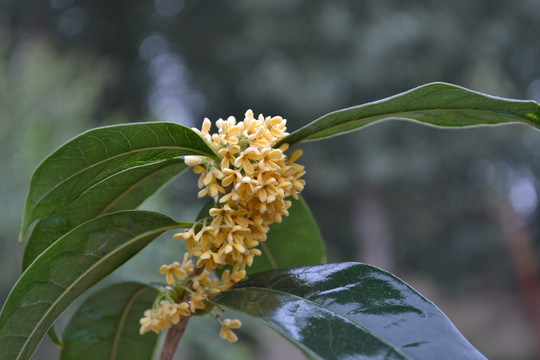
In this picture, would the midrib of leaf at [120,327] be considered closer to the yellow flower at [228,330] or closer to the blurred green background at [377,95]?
the yellow flower at [228,330]

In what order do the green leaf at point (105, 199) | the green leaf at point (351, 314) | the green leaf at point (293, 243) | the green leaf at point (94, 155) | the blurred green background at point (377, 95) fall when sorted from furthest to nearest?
the blurred green background at point (377, 95), the green leaf at point (293, 243), the green leaf at point (105, 199), the green leaf at point (94, 155), the green leaf at point (351, 314)

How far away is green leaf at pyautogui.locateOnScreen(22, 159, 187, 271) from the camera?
59 centimetres

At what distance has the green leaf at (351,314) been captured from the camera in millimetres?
388

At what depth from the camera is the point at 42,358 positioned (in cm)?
433

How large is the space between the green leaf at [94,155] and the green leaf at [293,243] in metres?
0.20

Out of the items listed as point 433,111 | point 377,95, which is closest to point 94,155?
point 433,111

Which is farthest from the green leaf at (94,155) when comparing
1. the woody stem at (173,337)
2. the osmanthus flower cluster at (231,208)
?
the woody stem at (173,337)

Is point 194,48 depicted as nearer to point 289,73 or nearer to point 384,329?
point 289,73

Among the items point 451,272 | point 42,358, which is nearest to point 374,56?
point 451,272

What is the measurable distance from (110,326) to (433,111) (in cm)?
47

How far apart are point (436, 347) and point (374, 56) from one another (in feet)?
28.0

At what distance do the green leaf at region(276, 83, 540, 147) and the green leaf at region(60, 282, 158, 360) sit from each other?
0.30 metres

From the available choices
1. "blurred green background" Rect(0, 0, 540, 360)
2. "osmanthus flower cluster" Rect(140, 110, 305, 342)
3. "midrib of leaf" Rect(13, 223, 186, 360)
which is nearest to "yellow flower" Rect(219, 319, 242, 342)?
"osmanthus flower cluster" Rect(140, 110, 305, 342)

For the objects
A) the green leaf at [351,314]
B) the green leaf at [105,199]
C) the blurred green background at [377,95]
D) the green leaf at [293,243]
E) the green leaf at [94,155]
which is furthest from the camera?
the blurred green background at [377,95]
